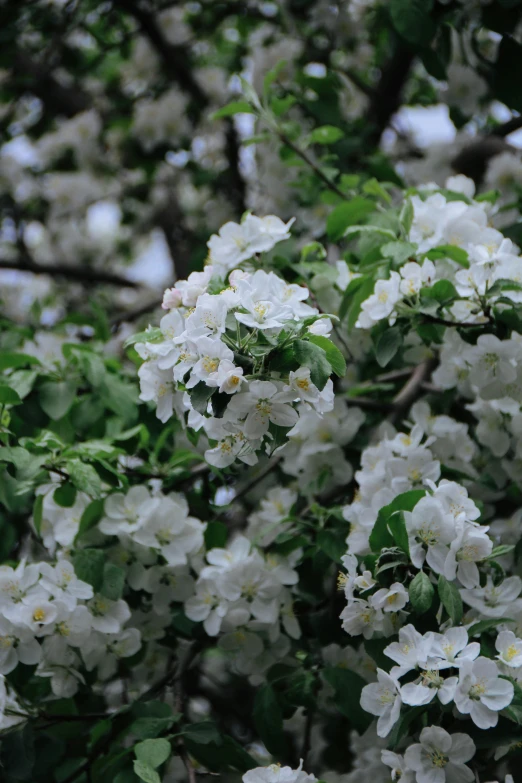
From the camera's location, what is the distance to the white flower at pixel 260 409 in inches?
54.1

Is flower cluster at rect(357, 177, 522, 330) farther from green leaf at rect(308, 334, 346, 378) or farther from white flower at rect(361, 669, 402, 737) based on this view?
white flower at rect(361, 669, 402, 737)

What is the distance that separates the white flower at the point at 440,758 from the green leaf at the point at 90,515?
762 mm

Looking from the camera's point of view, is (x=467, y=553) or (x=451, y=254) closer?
(x=467, y=553)

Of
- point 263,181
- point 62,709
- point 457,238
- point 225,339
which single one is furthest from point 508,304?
point 263,181

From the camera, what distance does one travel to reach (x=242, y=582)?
1.88 metres

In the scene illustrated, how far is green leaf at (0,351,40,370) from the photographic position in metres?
2.01

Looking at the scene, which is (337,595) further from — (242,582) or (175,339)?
(175,339)

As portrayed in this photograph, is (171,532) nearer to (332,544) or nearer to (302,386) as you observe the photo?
(332,544)

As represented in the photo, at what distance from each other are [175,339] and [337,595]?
0.83 meters

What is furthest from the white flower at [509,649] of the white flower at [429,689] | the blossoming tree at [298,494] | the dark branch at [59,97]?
the dark branch at [59,97]

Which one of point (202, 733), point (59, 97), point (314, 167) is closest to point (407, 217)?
point (314, 167)

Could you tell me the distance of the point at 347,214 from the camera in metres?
2.10

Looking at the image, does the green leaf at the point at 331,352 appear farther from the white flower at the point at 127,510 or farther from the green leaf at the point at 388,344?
the white flower at the point at 127,510

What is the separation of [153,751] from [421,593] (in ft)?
1.82
